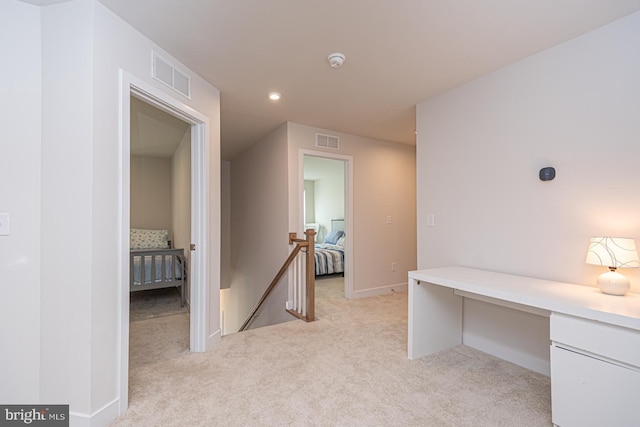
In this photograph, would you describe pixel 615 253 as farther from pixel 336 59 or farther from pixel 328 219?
pixel 328 219

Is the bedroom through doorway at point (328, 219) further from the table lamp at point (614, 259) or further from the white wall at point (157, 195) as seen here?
the table lamp at point (614, 259)

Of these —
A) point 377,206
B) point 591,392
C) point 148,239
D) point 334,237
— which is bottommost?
point 591,392

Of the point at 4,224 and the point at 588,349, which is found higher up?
the point at 4,224

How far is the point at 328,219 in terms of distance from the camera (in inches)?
301

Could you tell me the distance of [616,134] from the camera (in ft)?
5.92

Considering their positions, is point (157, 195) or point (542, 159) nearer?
point (542, 159)

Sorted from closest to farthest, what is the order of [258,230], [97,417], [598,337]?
[598,337] → [97,417] → [258,230]

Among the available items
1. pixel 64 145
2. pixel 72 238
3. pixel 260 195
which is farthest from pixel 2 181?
pixel 260 195

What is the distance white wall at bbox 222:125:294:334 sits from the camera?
12.9ft

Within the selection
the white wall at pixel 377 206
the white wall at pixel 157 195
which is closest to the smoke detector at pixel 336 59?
the white wall at pixel 377 206

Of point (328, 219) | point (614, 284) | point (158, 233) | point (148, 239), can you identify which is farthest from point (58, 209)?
point (328, 219)

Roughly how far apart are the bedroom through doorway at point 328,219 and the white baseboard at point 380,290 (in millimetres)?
194

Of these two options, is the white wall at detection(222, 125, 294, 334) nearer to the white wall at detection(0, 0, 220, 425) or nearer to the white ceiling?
the white ceiling

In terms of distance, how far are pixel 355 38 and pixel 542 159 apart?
5.38 feet
